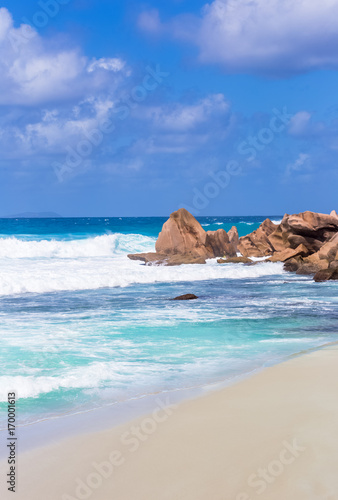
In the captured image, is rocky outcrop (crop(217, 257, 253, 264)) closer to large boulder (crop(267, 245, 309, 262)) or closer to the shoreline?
large boulder (crop(267, 245, 309, 262))

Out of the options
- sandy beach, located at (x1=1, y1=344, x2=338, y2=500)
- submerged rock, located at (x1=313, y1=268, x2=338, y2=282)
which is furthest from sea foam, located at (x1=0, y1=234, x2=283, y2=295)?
sandy beach, located at (x1=1, y1=344, x2=338, y2=500)

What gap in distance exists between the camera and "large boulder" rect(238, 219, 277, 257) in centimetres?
3039

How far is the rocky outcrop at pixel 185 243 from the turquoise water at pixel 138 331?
5.65 m

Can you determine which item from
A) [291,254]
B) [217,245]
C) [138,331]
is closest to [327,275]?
[291,254]

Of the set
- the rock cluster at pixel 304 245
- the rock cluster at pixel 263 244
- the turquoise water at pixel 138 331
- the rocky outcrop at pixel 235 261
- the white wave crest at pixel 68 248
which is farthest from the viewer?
the white wave crest at pixel 68 248

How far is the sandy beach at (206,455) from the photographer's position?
4074 millimetres

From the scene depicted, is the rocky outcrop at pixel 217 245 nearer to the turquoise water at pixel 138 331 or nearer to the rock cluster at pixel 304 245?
the rock cluster at pixel 304 245

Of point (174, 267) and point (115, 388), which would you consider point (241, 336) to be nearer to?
point (115, 388)

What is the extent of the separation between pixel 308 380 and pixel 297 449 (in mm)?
2301

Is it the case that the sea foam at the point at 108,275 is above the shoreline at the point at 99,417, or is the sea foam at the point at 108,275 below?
above

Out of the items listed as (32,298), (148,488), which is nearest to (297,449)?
(148,488)

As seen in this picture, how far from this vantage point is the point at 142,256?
28.4 meters

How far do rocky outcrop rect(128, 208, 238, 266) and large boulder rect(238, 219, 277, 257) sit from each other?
1.50 meters

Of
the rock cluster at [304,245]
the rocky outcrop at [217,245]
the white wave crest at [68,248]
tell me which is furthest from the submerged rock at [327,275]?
the white wave crest at [68,248]
